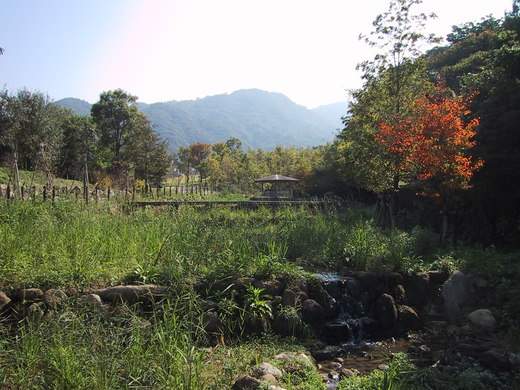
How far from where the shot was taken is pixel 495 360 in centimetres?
497

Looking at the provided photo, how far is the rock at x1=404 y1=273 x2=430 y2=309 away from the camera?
23.0ft

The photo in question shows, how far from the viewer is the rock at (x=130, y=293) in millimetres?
5164

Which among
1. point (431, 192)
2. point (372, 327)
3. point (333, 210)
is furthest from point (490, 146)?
point (372, 327)

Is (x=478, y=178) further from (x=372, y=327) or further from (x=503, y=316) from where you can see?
(x=372, y=327)

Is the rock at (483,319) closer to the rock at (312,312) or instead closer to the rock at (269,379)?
the rock at (312,312)

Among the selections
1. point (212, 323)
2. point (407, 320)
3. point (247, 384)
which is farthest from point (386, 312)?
point (247, 384)

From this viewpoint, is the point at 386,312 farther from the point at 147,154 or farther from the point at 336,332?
the point at 147,154

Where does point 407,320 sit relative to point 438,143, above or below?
below

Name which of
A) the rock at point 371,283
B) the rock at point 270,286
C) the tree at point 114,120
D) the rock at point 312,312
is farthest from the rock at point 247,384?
the tree at point 114,120

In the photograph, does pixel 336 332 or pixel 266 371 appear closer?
pixel 266 371

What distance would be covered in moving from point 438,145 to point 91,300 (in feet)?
25.1

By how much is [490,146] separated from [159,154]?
25.4m

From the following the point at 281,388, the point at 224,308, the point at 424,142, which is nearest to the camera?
Answer: the point at 281,388

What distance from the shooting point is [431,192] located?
9.64 m
